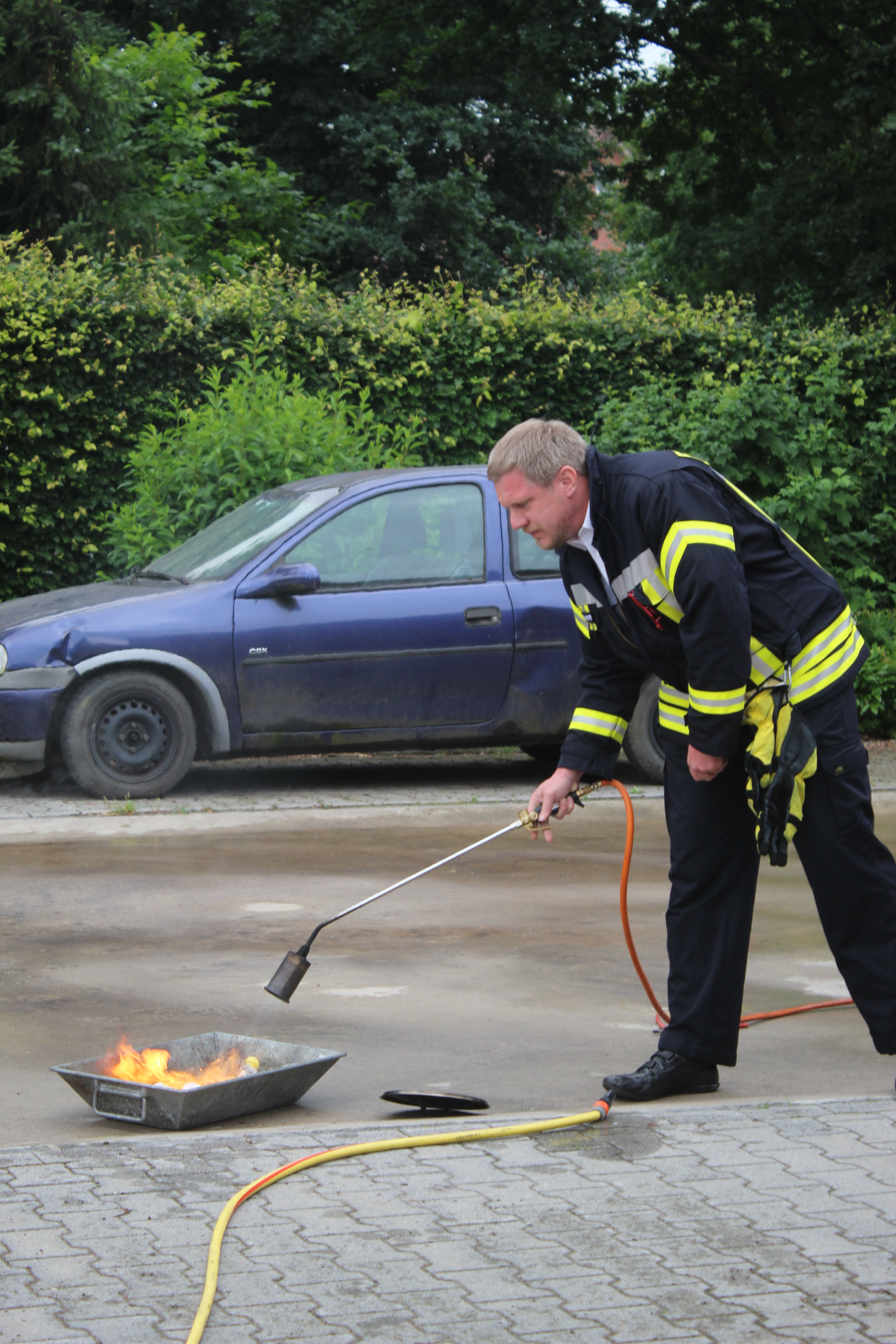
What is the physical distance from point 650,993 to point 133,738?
4640 mm

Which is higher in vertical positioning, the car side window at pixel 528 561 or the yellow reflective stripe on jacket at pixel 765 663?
the car side window at pixel 528 561

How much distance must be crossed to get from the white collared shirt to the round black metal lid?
4.42 feet

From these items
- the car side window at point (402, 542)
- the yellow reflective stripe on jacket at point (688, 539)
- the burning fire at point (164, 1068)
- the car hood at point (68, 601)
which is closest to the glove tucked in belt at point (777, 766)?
the yellow reflective stripe on jacket at point (688, 539)

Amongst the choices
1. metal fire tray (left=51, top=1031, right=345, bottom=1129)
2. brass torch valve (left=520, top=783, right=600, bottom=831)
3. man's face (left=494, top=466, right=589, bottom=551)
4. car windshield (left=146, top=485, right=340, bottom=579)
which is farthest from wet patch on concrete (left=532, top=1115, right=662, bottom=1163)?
car windshield (left=146, top=485, right=340, bottom=579)

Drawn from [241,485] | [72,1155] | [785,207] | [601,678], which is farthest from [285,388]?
[785,207]

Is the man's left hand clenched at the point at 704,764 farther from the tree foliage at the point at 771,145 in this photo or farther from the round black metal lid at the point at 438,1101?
the tree foliage at the point at 771,145

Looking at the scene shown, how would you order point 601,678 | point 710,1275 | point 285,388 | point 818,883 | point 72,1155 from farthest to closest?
point 285,388 → point 601,678 → point 818,883 → point 72,1155 → point 710,1275

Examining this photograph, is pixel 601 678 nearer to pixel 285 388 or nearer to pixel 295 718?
pixel 295 718

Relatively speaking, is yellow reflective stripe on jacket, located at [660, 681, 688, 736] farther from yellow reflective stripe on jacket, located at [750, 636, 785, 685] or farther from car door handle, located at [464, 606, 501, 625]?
car door handle, located at [464, 606, 501, 625]

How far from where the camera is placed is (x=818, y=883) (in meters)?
4.32

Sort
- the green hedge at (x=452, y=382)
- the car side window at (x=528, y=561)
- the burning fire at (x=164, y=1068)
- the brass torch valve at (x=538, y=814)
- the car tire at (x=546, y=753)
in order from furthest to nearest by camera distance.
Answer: the green hedge at (x=452, y=382) < the car tire at (x=546, y=753) < the car side window at (x=528, y=561) < the brass torch valve at (x=538, y=814) < the burning fire at (x=164, y=1068)

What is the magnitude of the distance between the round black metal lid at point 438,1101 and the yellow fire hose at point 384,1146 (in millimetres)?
135

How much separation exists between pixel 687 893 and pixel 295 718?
4.86 meters

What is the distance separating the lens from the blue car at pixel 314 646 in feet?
29.4
